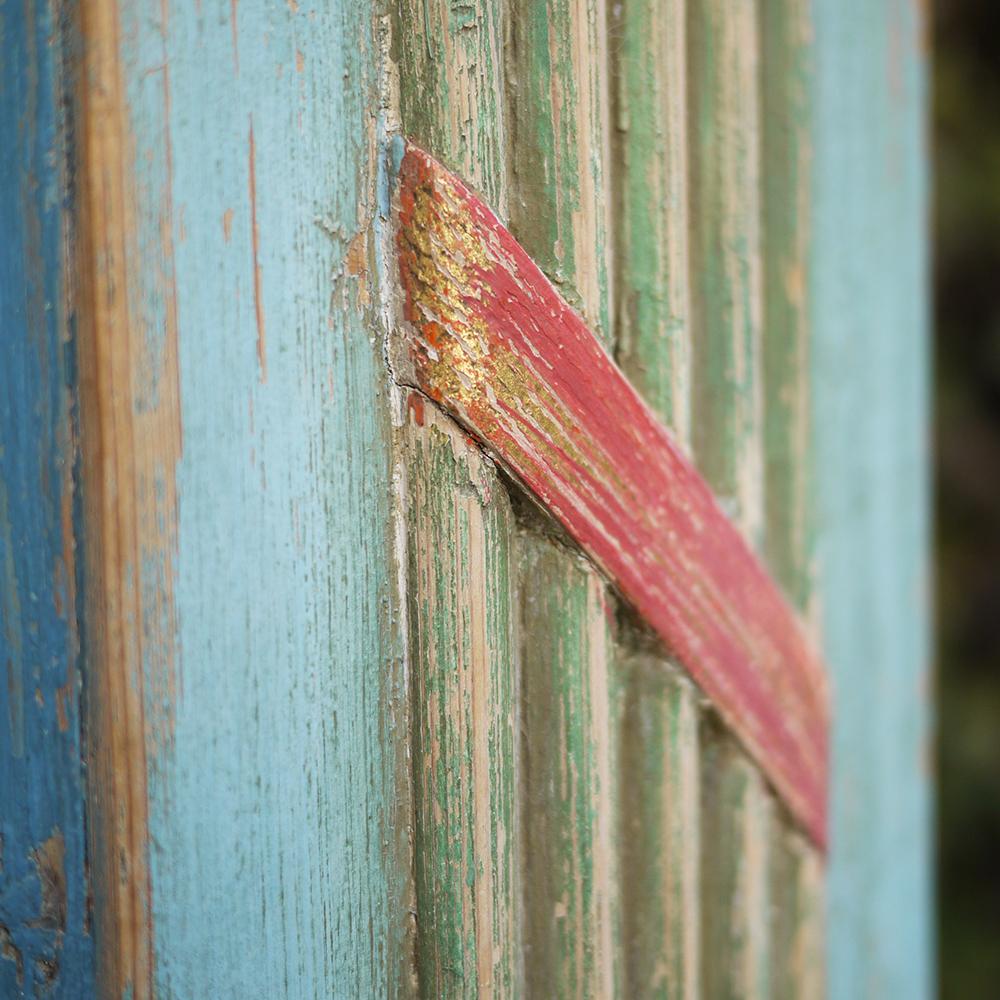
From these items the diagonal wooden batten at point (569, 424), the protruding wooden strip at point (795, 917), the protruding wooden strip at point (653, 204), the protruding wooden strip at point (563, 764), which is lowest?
the protruding wooden strip at point (795, 917)

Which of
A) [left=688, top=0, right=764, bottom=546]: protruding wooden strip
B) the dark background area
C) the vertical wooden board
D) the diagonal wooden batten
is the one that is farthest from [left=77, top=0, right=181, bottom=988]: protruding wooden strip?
the dark background area

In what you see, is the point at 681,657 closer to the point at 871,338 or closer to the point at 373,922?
the point at 373,922

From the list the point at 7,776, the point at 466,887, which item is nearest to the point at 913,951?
the point at 466,887

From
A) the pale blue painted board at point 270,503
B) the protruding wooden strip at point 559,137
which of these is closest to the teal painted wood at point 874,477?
the protruding wooden strip at point 559,137

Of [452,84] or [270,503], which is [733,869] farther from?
[452,84]

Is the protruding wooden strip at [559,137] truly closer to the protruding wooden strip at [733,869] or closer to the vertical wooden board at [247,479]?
the vertical wooden board at [247,479]
